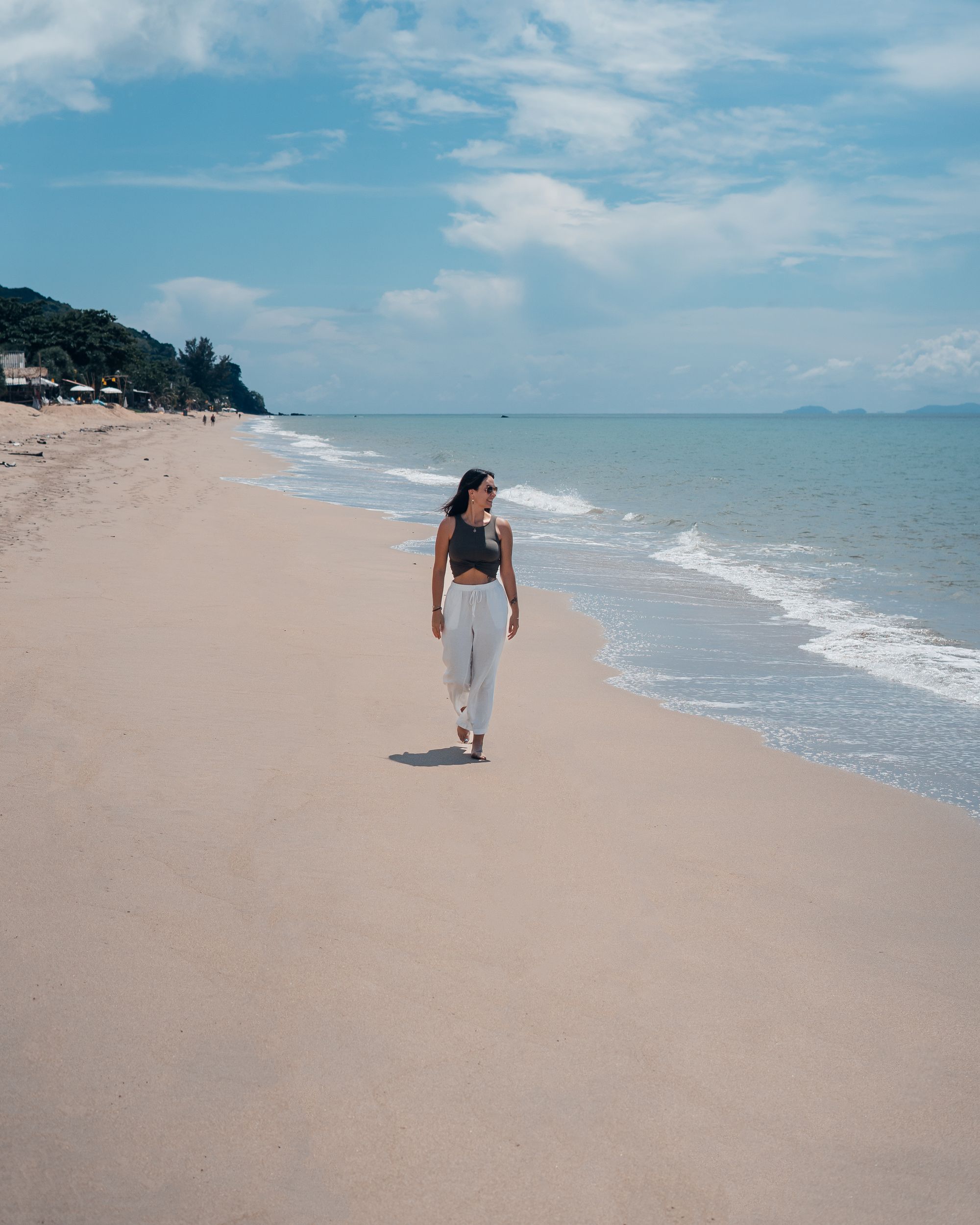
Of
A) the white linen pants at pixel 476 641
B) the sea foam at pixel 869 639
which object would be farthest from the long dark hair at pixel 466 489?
the sea foam at pixel 869 639

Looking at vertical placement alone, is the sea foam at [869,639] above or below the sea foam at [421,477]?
below

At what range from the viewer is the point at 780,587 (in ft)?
44.2

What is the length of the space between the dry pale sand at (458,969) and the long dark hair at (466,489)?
4.81 feet

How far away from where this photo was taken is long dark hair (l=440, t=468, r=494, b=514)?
17.8ft

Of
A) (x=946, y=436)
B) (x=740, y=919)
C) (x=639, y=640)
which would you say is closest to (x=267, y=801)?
(x=740, y=919)

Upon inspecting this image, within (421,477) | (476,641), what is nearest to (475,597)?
(476,641)

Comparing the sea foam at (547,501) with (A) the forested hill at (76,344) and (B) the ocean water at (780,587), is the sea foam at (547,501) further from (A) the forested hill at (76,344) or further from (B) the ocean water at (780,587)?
(A) the forested hill at (76,344)

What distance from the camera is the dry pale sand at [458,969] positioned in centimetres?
248

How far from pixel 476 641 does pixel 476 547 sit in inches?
21.8

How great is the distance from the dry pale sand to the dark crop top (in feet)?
3.74

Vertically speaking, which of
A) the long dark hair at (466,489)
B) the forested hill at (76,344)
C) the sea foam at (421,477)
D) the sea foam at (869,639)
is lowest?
the sea foam at (869,639)

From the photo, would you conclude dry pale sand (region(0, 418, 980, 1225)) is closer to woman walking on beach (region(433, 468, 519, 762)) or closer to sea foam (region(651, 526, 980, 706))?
woman walking on beach (region(433, 468, 519, 762))

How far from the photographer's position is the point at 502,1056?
9.55 feet

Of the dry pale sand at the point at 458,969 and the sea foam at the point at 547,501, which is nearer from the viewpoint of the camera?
the dry pale sand at the point at 458,969
